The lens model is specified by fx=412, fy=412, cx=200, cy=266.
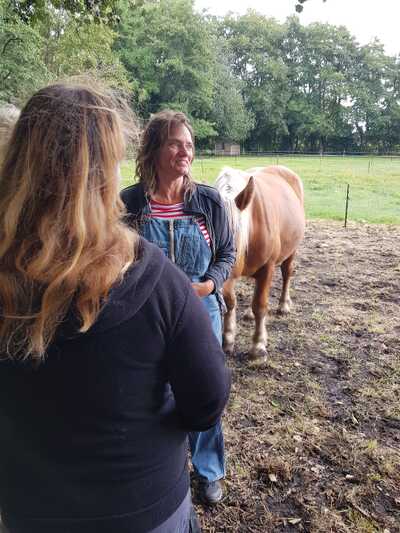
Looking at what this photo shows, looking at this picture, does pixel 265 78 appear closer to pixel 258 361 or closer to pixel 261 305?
pixel 261 305

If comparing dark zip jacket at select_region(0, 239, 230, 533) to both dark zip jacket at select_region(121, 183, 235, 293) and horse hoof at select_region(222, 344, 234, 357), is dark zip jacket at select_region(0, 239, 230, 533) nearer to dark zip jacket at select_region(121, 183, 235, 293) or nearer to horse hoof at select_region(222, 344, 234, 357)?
dark zip jacket at select_region(121, 183, 235, 293)

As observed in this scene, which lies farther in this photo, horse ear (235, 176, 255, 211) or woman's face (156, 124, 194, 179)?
horse ear (235, 176, 255, 211)

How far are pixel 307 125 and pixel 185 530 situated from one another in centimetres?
5176

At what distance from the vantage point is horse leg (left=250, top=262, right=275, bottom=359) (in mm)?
3494

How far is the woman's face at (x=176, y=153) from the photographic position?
6.19 feet

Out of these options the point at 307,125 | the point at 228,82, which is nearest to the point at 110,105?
the point at 228,82

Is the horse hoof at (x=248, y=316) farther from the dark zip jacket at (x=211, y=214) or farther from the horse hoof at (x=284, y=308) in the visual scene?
the dark zip jacket at (x=211, y=214)

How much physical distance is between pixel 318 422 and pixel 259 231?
4.70 feet

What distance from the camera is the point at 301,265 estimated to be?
6.12m

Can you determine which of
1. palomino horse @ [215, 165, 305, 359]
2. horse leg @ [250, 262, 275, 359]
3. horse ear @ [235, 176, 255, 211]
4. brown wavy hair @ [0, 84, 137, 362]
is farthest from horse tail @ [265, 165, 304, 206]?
brown wavy hair @ [0, 84, 137, 362]

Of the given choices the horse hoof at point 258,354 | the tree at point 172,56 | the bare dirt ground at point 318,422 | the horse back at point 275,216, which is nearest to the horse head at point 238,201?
the horse back at point 275,216

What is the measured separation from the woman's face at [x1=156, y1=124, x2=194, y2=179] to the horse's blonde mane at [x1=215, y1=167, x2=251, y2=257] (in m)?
0.79

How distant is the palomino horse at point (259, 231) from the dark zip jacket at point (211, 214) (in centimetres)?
66

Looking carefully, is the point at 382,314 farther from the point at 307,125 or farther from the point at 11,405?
the point at 307,125
